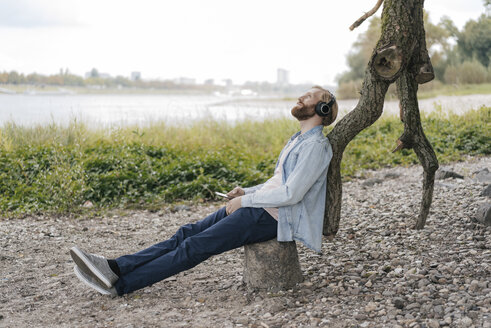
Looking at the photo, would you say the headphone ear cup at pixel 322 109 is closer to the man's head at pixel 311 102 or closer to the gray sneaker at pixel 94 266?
the man's head at pixel 311 102

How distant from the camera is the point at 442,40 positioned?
23.5m

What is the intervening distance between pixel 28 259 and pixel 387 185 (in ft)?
14.6

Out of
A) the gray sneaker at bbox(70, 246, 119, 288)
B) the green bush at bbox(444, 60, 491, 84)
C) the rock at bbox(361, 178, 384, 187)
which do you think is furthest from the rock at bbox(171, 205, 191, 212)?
the green bush at bbox(444, 60, 491, 84)

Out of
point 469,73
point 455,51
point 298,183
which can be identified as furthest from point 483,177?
point 455,51

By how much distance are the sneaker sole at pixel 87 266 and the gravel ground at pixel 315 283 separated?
0.68 ft

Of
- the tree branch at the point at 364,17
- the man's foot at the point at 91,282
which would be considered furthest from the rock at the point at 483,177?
the man's foot at the point at 91,282

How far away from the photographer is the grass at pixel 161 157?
263 inches

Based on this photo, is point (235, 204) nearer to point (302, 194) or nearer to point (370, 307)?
point (302, 194)

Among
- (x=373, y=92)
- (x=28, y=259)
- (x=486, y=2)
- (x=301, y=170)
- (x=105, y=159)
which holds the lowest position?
(x=28, y=259)

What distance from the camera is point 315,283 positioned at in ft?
11.6

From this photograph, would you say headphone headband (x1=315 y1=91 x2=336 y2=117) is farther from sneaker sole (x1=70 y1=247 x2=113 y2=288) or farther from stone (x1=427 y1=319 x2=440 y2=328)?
sneaker sole (x1=70 y1=247 x2=113 y2=288)

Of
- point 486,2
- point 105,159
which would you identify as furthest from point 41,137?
point 486,2

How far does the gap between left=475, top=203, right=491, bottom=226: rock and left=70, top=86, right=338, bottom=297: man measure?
73.0 inches

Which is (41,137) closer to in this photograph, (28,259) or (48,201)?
(48,201)
